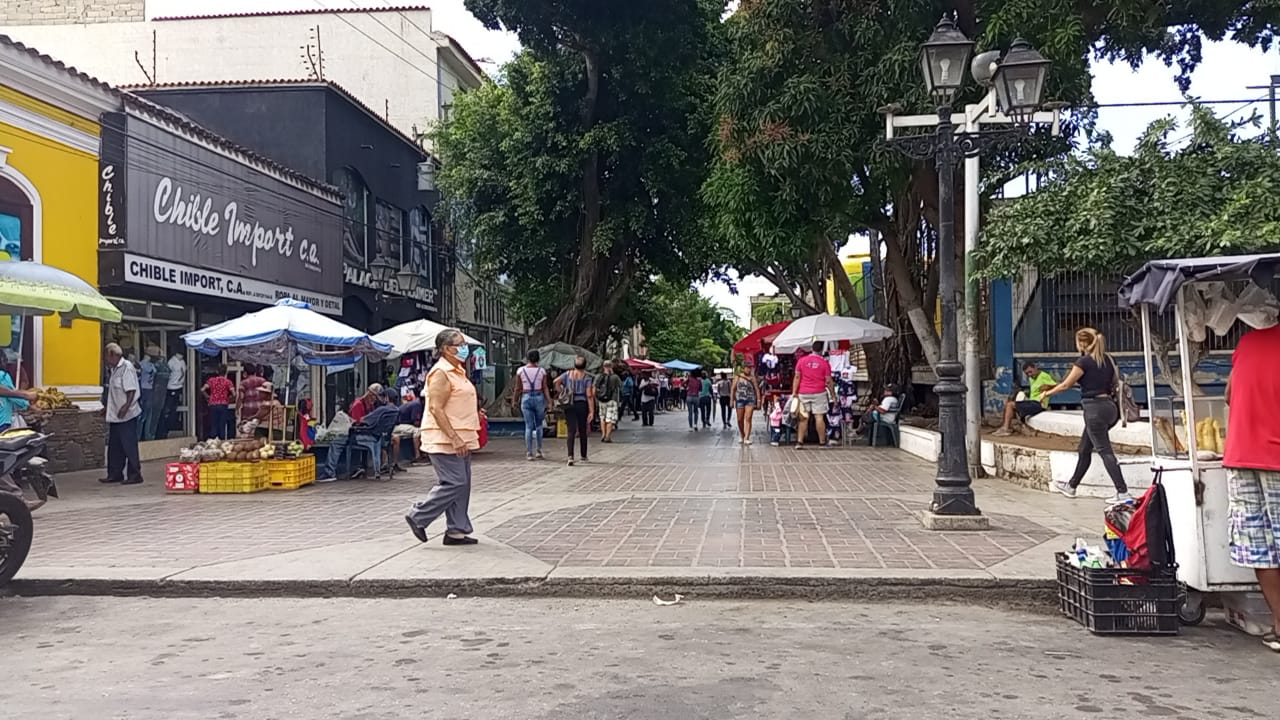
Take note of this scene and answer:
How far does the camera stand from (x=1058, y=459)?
36.1 ft

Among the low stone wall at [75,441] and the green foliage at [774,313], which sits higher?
the green foliage at [774,313]

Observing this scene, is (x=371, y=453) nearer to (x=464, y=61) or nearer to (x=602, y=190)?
(x=602, y=190)

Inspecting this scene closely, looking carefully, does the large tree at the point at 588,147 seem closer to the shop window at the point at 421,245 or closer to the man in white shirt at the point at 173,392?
the shop window at the point at 421,245

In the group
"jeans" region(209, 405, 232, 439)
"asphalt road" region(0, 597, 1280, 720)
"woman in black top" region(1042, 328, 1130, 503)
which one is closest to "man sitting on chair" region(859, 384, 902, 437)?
"woman in black top" region(1042, 328, 1130, 503)

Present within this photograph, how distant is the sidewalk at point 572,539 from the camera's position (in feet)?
22.7

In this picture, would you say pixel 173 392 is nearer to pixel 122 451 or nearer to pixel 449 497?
pixel 122 451

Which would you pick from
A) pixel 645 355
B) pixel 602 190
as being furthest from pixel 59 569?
pixel 645 355

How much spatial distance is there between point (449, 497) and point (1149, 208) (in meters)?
8.62

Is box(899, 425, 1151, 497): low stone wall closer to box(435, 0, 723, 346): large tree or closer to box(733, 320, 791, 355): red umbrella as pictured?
box(733, 320, 791, 355): red umbrella

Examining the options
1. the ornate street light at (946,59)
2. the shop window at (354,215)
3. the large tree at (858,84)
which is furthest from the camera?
the shop window at (354,215)

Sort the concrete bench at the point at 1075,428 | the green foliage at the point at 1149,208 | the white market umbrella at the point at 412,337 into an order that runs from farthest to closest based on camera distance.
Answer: the white market umbrella at the point at 412,337
the concrete bench at the point at 1075,428
the green foliage at the point at 1149,208

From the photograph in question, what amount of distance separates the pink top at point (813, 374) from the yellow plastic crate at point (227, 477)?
9.25 metres

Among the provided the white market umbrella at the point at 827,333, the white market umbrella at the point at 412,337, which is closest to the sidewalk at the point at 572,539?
the white market umbrella at the point at 412,337

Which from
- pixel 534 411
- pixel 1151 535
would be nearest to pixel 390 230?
pixel 534 411
